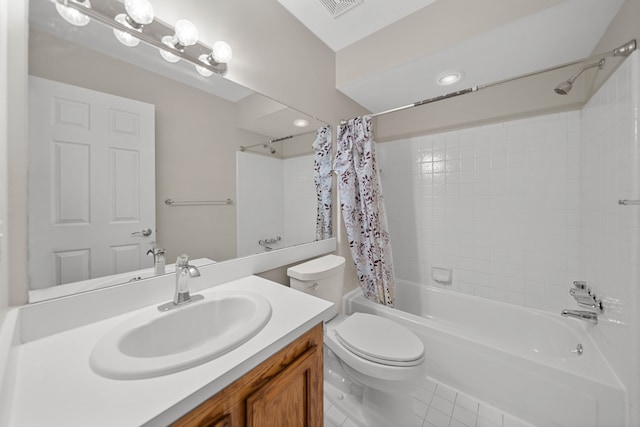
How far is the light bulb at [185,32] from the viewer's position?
94 cm

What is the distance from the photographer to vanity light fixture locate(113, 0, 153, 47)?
83 centimetres

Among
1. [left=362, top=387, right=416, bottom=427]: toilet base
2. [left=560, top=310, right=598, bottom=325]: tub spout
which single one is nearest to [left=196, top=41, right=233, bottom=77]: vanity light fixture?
[left=362, top=387, right=416, bottom=427]: toilet base

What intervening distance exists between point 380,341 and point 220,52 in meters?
1.65

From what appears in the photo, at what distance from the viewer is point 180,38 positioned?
940 millimetres

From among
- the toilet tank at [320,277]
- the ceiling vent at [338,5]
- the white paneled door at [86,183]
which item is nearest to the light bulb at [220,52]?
the white paneled door at [86,183]

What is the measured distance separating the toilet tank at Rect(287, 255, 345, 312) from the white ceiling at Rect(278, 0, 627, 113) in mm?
1416

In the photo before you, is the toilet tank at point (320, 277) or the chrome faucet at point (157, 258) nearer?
the chrome faucet at point (157, 258)

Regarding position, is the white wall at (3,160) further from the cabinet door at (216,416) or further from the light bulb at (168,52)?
the cabinet door at (216,416)

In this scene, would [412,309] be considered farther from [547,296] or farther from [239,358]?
[239,358]

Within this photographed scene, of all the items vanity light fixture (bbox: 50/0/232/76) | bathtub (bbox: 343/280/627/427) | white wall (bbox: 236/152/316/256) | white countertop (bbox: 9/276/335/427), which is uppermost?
vanity light fixture (bbox: 50/0/232/76)

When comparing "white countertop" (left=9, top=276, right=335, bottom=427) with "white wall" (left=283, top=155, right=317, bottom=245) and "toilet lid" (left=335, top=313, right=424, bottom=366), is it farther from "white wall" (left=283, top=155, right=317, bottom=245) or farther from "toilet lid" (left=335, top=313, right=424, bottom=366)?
"white wall" (left=283, top=155, right=317, bottom=245)

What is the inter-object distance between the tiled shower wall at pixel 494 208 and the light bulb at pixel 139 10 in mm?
2076

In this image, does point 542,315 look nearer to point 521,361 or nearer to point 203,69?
point 521,361

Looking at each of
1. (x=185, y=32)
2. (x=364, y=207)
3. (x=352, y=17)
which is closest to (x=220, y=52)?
(x=185, y=32)
